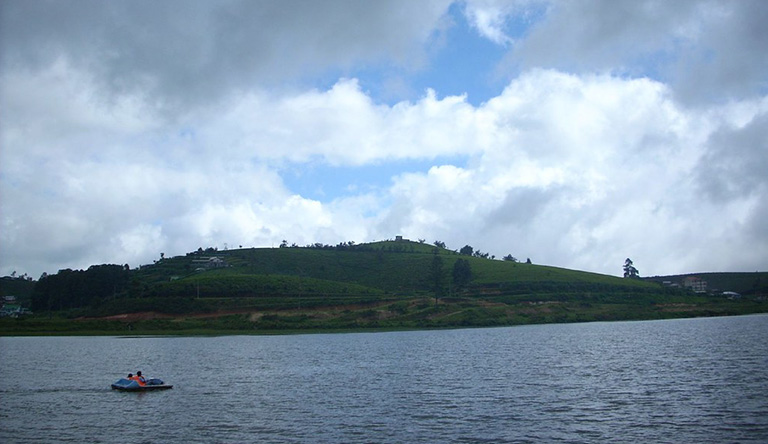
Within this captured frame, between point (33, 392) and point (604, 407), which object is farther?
point (33, 392)

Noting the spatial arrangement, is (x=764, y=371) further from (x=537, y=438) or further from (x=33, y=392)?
(x=33, y=392)

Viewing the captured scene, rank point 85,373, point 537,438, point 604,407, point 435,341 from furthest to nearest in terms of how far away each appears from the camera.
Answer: point 435,341
point 85,373
point 604,407
point 537,438

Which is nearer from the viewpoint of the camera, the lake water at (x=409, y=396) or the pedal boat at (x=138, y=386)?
the lake water at (x=409, y=396)

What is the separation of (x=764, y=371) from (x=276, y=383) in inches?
2151

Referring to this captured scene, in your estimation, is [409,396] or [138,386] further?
[138,386]

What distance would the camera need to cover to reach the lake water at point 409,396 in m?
45.2

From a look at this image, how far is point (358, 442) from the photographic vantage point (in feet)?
139

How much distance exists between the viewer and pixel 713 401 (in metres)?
53.1

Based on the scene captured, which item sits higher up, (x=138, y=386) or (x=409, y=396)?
(x=138, y=386)

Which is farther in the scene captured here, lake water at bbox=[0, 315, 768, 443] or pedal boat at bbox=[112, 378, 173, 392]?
pedal boat at bbox=[112, 378, 173, 392]

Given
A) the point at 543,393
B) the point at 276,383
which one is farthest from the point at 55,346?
the point at 543,393

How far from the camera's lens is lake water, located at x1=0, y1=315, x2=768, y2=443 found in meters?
45.2

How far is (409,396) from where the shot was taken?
61.6 metres

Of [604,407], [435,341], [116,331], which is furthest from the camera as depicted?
[116,331]
